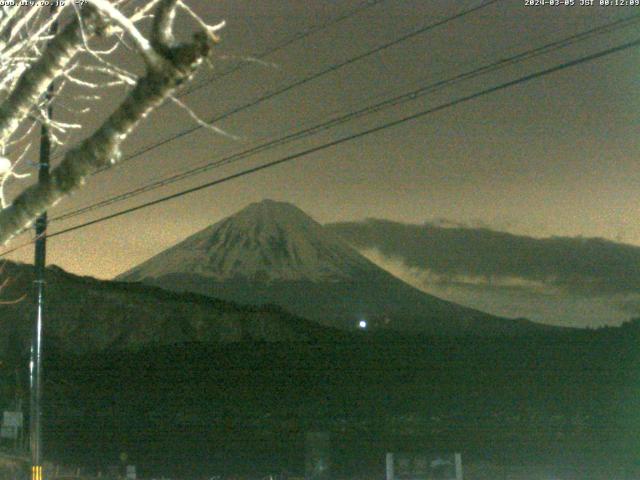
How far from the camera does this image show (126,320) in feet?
244

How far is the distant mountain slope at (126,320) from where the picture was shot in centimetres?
7112

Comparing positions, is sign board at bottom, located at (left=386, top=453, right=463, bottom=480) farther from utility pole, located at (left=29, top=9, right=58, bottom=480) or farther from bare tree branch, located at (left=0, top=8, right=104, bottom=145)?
bare tree branch, located at (left=0, top=8, right=104, bottom=145)

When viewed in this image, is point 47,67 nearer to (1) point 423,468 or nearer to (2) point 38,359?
(2) point 38,359

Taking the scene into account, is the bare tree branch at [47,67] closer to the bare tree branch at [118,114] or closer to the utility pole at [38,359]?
the bare tree branch at [118,114]

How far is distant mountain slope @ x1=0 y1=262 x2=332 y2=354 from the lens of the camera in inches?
2800

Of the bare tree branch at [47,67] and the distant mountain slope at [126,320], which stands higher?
the distant mountain slope at [126,320]

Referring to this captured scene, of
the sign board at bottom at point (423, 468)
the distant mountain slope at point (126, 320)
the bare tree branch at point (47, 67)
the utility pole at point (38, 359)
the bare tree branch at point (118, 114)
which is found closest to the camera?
the bare tree branch at point (118, 114)

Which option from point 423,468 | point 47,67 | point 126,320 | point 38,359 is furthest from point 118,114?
point 126,320

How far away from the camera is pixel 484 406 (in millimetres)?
49750

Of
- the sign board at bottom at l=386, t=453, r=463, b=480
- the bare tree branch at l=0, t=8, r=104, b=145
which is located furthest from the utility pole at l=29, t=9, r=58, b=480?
the bare tree branch at l=0, t=8, r=104, b=145

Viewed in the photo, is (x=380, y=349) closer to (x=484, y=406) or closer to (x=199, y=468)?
(x=484, y=406)

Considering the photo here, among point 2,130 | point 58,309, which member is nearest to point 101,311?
point 58,309

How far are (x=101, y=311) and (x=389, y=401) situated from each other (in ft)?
101

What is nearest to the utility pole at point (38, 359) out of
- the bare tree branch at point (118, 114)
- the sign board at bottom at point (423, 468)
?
the sign board at bottom at point (423, 468)
